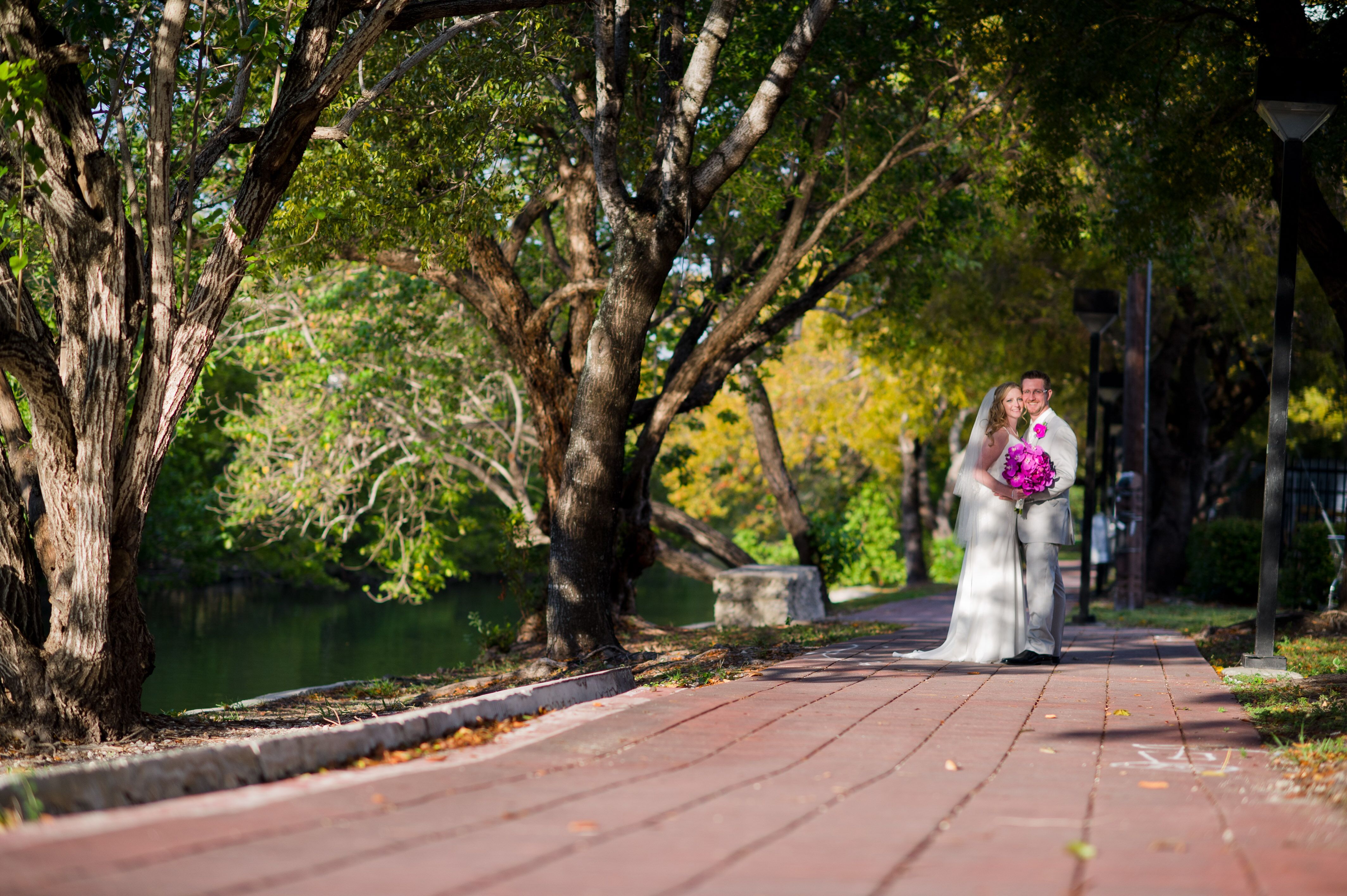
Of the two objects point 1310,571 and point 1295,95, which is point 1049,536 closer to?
point 1295,95

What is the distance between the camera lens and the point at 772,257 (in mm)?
14383

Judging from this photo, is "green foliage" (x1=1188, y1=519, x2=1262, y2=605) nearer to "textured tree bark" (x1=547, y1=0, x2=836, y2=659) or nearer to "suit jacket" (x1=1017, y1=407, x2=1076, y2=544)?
"suit jacket" (x1=1017, y1=407, x2=1076, y2=544)

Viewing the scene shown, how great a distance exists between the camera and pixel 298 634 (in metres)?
25.7

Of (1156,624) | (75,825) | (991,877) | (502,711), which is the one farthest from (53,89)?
(1156,624)

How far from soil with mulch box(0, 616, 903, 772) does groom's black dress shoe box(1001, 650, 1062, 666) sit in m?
1.58

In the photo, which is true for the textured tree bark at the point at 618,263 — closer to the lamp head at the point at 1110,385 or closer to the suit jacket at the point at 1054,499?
the suit jacket at the point at 1054,499

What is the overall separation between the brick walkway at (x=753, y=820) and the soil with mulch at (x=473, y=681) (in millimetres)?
988

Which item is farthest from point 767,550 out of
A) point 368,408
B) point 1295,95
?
point 1295,95

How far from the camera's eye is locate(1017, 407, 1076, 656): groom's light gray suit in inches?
344

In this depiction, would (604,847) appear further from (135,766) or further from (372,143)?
(372,143)

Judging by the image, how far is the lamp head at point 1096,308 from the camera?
51.6 ft

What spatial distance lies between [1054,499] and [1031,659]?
3.93 ft

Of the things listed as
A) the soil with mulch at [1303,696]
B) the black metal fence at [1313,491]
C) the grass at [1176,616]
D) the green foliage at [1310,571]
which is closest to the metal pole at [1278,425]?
the soil with mulch at [1303,696]

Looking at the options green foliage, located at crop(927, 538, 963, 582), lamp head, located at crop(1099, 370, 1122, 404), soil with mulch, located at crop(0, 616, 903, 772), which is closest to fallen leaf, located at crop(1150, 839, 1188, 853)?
soil with mulch, located at crop(0, 616, 903, 772)
